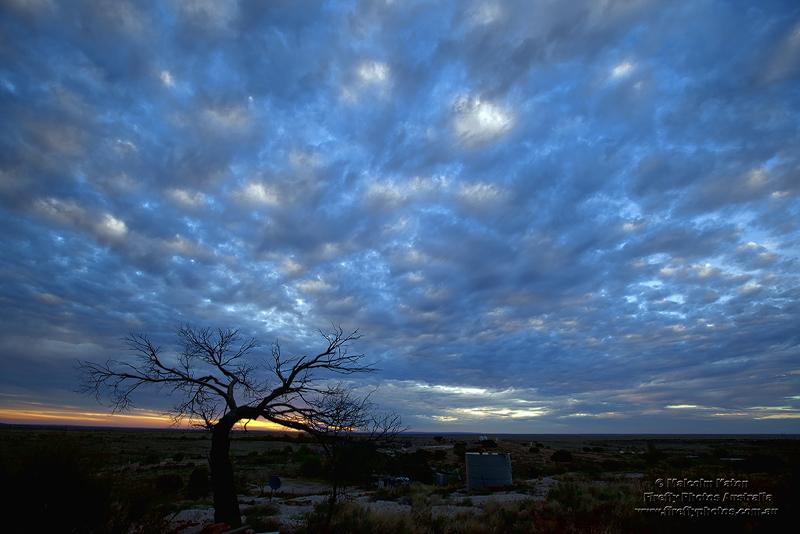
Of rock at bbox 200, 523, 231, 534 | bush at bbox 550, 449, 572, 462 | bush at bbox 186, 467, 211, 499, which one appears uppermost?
rock at bbox 200, 523, 231, 534

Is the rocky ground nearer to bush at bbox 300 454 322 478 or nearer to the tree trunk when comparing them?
the tree trunk

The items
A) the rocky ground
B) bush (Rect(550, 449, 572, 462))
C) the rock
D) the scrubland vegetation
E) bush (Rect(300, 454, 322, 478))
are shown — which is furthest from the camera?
bush (Rect(550, 449, 572, 462))

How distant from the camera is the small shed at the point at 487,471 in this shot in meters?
25.8

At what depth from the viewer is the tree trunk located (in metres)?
10.5

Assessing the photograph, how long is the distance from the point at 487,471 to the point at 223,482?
2040 cm

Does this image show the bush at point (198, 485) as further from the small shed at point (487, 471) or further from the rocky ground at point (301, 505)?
the small shed at point (487, 471)

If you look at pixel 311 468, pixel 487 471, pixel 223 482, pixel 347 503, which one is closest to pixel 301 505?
pixel 347 503

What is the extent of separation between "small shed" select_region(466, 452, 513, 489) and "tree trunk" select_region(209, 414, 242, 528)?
1928 centimetres

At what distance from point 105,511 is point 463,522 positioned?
10.5 metres

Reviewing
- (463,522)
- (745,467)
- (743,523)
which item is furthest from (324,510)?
(745,467)

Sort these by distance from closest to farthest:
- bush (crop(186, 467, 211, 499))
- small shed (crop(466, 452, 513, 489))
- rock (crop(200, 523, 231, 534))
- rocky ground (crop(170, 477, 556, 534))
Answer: rock (crop(200, 523, 231, 534)) < rocky ground (crop(170, 477, 556, 534)) < bush (crop(186, 467, 211, 499)) < small shed (crop(466, 452, 513, 489))

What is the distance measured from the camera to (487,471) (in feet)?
85.3

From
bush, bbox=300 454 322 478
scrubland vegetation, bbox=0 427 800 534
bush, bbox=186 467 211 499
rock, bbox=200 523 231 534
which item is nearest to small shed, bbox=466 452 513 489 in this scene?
scrubland vegetation, bbox=0 427 800 534

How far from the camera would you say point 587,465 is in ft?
132
